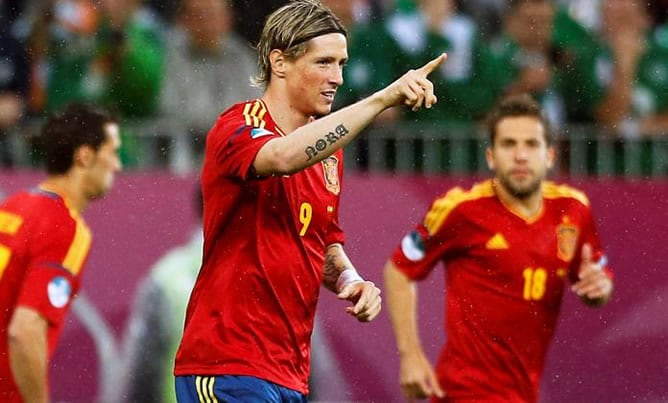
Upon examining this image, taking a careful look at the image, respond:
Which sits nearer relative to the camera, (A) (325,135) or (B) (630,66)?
(A) (325,135)

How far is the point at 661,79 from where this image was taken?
12.3 m

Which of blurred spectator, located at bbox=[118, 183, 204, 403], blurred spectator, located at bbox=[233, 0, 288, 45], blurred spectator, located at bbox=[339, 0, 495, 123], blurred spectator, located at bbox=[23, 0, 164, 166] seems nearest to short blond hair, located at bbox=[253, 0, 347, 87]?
blurred spectator, located at bbox=[118, 183, 204, 403]

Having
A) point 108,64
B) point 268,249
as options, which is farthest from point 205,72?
point 268,249

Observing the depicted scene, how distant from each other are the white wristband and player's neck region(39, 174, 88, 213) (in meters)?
2.08

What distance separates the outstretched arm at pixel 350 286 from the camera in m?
6.20

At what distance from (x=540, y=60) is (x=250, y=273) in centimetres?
604

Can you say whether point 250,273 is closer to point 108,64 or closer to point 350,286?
point 350,286

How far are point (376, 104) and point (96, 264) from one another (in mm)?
6107

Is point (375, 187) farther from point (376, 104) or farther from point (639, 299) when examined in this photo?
point (376, 104)

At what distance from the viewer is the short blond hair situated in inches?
256

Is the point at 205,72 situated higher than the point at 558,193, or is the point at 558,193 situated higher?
the point at 205,72

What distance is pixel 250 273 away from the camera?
6.42m

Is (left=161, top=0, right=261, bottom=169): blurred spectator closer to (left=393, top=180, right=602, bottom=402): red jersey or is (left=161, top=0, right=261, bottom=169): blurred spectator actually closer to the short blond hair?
(left=393, top=180, right=602, bottom=402): red jersey

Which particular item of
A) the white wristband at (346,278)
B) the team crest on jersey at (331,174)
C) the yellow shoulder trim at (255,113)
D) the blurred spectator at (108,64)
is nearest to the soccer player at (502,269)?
the white wristband at (346,278)
